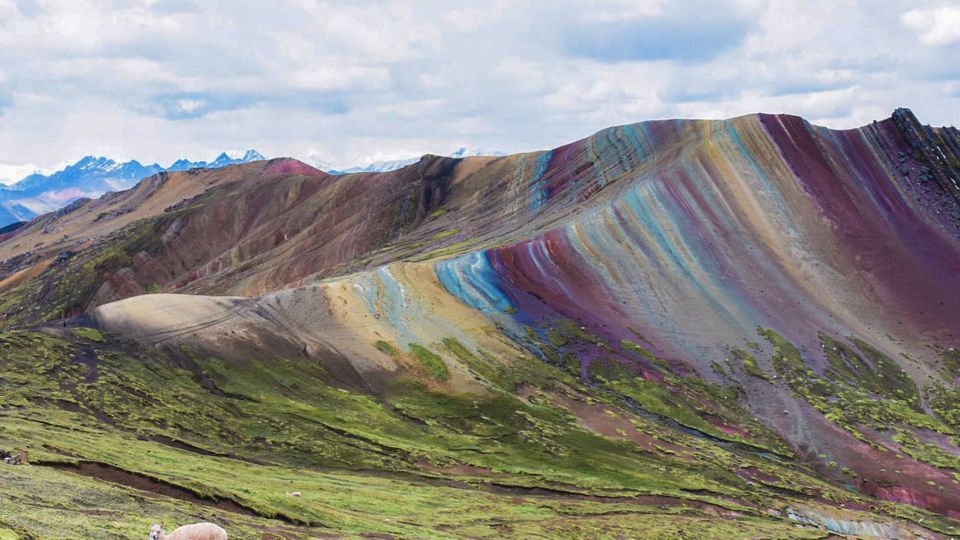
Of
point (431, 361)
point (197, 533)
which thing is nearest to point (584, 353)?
point (431, 361)

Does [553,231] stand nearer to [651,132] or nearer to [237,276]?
[651,132]

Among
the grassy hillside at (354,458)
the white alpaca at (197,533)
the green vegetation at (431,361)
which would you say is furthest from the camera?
the green vegetation at (431,361)

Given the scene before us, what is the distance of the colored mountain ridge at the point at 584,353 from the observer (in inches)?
2418

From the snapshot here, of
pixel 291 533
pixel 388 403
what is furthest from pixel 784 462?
pixel 291 533

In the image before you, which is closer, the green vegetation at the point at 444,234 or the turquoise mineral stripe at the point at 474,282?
the turquoise mineral stripe at the point at 474,282

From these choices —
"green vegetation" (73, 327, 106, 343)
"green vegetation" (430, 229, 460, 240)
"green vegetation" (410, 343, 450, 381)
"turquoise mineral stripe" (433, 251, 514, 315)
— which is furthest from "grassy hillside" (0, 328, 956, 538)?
"green vegetation" (430, 229, 460, 240)

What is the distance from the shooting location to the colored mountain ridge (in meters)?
61.4

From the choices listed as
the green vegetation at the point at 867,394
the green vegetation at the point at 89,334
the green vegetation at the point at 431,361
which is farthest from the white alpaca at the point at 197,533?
the green vegetation at the point at 867,394

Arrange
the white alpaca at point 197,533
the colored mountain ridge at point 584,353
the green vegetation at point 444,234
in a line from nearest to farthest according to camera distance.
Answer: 1. the white alpaca at point 197,533
2. the colored mountain ridge at point 584,353
3. the green vegetation at point 444,234

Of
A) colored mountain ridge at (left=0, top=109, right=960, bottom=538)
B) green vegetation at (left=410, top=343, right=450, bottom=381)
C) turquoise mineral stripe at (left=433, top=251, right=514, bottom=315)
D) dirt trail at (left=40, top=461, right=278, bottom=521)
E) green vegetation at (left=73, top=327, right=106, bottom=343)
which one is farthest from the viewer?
turquoise mineral stripe at (left=433, top=251, right=514, bottom=315)

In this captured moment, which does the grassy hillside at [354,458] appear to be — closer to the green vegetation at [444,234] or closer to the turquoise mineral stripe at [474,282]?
the turquoise mineral stripe at [474,282]

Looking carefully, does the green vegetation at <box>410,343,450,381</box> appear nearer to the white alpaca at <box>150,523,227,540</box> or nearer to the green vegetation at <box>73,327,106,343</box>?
the green vegetation at <box>73,327,106,343</box>

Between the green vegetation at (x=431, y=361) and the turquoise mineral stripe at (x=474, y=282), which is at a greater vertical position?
the turquoise mineral stripe at (x=474, y=282)

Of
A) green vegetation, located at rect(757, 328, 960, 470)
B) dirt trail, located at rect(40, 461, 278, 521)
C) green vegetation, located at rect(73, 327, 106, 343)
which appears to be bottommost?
green vegetation, located at rect(757, 328, 960, 470)
